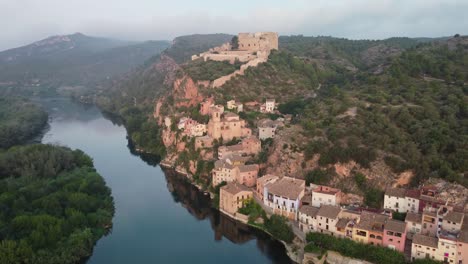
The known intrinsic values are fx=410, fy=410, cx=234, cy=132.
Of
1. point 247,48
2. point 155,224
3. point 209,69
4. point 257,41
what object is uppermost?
point 257,41

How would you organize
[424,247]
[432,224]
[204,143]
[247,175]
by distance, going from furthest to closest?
1. [204,143]
2. [247,175]
3. [432,224]
4. [424,247]

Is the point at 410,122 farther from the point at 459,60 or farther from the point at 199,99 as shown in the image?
the point at 199,99

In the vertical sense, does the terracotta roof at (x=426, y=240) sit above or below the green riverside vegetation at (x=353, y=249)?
above

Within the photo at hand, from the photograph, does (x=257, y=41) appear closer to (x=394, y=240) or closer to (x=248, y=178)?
(x=248, y=178)

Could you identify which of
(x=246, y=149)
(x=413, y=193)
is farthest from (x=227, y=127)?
(x=413, y=193)

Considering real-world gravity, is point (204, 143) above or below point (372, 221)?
above

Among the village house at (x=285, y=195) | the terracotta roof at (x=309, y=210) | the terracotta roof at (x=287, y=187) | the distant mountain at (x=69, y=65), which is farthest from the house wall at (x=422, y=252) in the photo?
the distant mountain at (x=69, y=65)

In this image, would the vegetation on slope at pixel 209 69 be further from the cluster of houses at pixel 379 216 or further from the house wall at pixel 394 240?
the house wall at pixel 394 240

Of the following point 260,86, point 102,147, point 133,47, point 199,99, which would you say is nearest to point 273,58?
point 260,86

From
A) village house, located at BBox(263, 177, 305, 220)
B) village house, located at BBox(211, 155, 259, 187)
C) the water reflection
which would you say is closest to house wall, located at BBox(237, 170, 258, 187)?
village house, located at BBox(211, 155, 259, 187)
